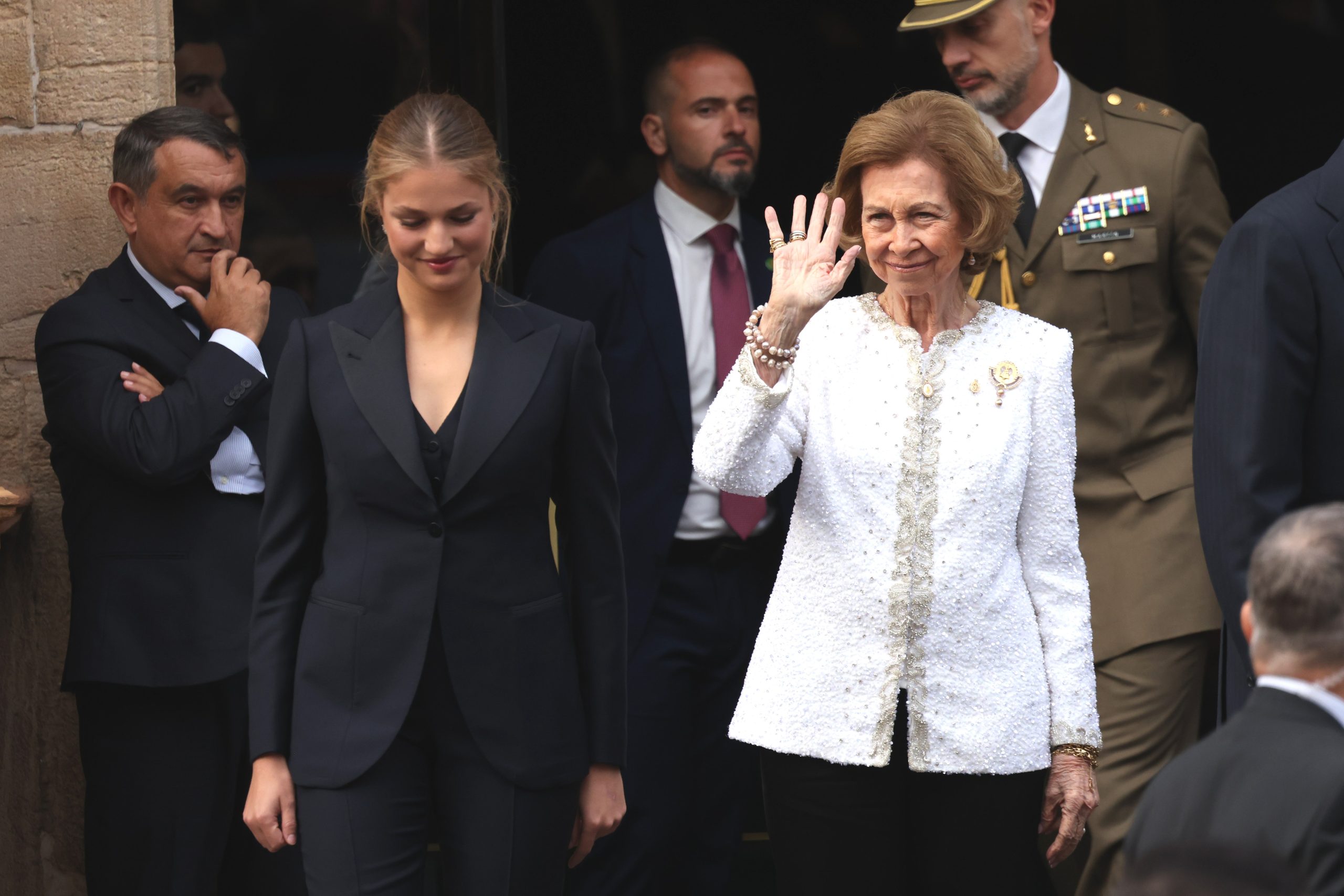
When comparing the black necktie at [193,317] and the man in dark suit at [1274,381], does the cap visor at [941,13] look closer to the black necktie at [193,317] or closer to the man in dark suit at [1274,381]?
the man in dark suit at [1274,381]

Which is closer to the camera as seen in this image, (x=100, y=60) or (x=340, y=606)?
(x=340, y=606)

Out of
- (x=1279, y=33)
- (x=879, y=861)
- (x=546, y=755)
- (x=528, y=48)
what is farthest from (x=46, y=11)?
(x=1279, y=33)

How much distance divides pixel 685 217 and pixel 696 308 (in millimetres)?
265

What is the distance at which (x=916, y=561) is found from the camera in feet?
10.1

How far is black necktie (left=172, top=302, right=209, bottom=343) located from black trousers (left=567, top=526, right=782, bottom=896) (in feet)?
4.18

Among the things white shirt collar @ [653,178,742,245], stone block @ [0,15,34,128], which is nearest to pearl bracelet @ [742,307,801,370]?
white shirt collar @ [653,178,742,245]

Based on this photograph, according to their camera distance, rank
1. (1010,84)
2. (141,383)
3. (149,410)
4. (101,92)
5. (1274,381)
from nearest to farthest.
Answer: (1274,381), (149,410), (141,383), (1010,84), (101,92)

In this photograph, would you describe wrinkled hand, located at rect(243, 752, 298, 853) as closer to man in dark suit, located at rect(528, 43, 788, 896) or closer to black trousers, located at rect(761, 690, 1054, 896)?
black trousers, located at rect(761, 690, 1054, 896)

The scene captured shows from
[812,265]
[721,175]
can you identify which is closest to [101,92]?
[721,175]

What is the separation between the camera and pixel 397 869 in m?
3.03

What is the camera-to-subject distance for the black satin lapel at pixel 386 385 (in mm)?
3039

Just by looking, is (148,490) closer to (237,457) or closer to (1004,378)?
(237,457)

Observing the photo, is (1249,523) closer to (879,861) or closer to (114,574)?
(879,861)

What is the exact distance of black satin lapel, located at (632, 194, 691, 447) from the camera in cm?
471
